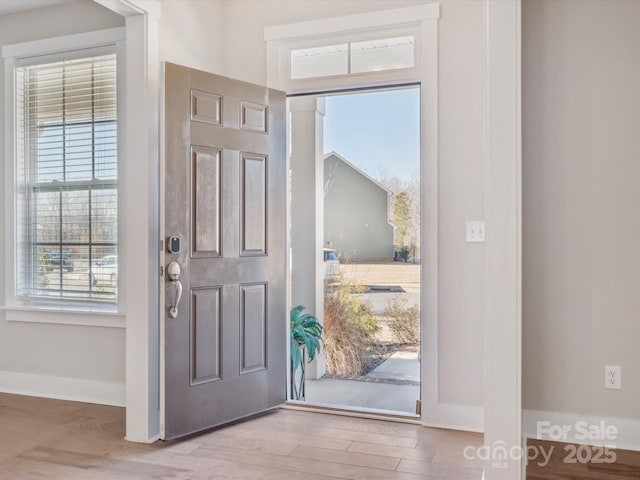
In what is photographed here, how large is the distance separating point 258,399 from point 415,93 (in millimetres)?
3181

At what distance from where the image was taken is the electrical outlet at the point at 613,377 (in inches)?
114

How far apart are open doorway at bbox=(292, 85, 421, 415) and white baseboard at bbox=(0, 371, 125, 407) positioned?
6.16ft

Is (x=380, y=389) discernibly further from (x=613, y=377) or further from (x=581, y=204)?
(x=581, y=204)

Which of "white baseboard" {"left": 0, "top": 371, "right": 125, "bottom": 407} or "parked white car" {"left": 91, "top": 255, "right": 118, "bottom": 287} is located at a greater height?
"parked white car" {"left": 91, "top": 255, "right": 118, "bottom": 287}

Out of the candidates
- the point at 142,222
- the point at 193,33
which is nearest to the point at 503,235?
the point at 142,222

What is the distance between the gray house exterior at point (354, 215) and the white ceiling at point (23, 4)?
2627 mm

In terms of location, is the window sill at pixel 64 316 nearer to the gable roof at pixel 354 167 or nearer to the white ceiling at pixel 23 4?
the white ceiling at pixel 23 4

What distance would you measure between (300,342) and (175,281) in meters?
1.42

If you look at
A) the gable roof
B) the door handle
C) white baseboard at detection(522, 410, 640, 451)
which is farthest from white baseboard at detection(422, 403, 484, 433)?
the gable roof

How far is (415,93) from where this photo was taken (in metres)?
5.04

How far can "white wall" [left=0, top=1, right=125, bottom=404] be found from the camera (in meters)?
3.71

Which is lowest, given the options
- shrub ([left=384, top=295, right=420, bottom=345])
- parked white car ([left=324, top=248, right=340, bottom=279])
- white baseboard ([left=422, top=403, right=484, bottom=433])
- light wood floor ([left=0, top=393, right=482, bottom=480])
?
light wood floor ([left=0, top=393, right=482, bottom=480])

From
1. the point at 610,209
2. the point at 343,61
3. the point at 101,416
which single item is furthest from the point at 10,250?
the point at 610,209

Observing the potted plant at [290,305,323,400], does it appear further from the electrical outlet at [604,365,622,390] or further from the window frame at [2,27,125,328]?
the electrical outlet at [604,365,622,390]
